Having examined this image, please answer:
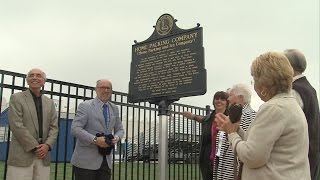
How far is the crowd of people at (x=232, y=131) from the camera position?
2.72 m

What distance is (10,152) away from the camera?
17.4ft

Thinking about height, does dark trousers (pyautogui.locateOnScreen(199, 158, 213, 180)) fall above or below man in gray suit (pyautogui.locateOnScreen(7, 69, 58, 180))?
below

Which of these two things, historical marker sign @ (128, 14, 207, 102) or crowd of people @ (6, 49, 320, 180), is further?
historical marker sign @ (128, 14, 207, 102)

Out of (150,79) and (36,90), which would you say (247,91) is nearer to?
(150,79)

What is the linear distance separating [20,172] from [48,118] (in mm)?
848

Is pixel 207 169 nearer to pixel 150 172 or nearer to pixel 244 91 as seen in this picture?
pixel 244 91

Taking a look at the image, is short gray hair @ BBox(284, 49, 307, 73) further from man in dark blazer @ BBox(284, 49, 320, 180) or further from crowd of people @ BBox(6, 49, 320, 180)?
man in dark blazer @ BBox(284, 49, 320, 180)

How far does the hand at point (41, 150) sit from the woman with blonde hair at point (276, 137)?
10.4 feet

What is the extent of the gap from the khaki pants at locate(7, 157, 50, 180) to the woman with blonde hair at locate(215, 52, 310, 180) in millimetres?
3248

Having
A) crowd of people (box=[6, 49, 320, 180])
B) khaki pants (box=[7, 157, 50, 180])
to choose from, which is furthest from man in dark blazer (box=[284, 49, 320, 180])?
khaki pants (box=[7, 157, 50, 180])

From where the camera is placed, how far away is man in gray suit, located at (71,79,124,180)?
5668mm

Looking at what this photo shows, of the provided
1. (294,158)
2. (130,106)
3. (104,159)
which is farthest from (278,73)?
(130,106)

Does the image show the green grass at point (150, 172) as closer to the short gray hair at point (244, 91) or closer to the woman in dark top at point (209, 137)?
the woman in dark top at point (209, 137)

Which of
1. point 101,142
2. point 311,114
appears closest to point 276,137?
point 311,114
